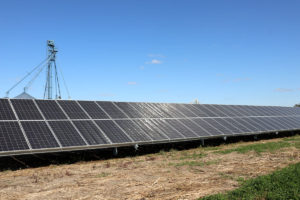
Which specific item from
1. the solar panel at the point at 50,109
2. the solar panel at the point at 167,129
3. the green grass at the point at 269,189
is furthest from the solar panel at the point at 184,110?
A: the green grass at the point at 269,189

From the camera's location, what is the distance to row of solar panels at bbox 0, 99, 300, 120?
47.4 ft

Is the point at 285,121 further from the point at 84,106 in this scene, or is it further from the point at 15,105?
the point at 15,105

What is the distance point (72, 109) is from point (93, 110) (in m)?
1.34

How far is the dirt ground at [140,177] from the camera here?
8.20 m

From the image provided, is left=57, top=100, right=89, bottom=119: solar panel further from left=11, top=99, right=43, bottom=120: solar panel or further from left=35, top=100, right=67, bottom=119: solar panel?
left=11, top=99, right=43, bottom=120: solar panel

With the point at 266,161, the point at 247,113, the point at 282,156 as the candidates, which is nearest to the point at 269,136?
the point at 247,113

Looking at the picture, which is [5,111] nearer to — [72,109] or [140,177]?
[72,109]

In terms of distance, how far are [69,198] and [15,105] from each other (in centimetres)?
888

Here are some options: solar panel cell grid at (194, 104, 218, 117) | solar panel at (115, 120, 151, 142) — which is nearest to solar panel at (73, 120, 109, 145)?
solar panel at (115, 120, 151, 142)

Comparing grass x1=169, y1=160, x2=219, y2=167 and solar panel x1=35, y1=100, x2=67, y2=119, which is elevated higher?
solar panel x1=35, y1=100, x2=67, y2=119

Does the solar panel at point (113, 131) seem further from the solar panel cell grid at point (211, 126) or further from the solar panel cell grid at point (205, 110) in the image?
the solar panel cell grid at point (205, 110)

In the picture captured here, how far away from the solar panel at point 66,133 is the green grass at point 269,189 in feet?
25.5

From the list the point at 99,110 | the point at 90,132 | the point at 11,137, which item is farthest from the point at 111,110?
the point at 11,137

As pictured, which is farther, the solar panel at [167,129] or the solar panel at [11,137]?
the solar panel at [167,129]
